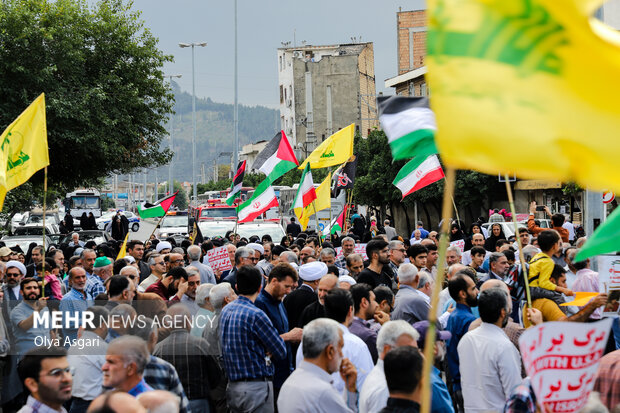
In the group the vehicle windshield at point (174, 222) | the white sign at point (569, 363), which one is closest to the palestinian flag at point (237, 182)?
the white sign at point (569, 363)

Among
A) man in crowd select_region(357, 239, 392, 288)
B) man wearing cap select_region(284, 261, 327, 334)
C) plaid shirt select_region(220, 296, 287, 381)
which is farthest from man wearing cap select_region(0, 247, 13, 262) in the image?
plaid shirt select_region(220, 296, 287, 381)

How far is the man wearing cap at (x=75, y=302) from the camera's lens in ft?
23.1

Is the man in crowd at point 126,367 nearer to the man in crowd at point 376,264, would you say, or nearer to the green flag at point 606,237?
the green flag at point 606,237

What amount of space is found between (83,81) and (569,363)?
23182 mm

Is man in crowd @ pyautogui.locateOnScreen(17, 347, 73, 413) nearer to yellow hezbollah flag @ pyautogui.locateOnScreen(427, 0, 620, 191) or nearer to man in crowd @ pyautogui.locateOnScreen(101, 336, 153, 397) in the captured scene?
man in crowd @ pyautogui.locateOnScreen(101, 336, 153, 397)

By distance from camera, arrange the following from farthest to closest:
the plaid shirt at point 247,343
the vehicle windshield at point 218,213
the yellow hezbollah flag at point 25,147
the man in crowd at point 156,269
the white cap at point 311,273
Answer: the vehicle windshield at point 218,213
the man in crowd at point 156,269
the yellow hezbollah flag at point 25,147
the white cap at point 311,273
the plaid shirt at point 247,343

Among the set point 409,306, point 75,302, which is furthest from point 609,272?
point 75,302

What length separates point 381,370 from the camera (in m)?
5.02

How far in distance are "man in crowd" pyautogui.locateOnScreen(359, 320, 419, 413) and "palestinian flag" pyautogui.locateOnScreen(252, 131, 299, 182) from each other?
11.4 meters

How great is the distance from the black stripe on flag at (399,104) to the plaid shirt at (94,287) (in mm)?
5010

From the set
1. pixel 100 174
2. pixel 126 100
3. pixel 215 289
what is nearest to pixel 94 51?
pixel 126 100

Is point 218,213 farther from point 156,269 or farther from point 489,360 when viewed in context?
point 489,360

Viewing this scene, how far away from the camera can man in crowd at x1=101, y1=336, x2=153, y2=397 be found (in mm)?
4652

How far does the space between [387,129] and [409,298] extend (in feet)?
8.96
